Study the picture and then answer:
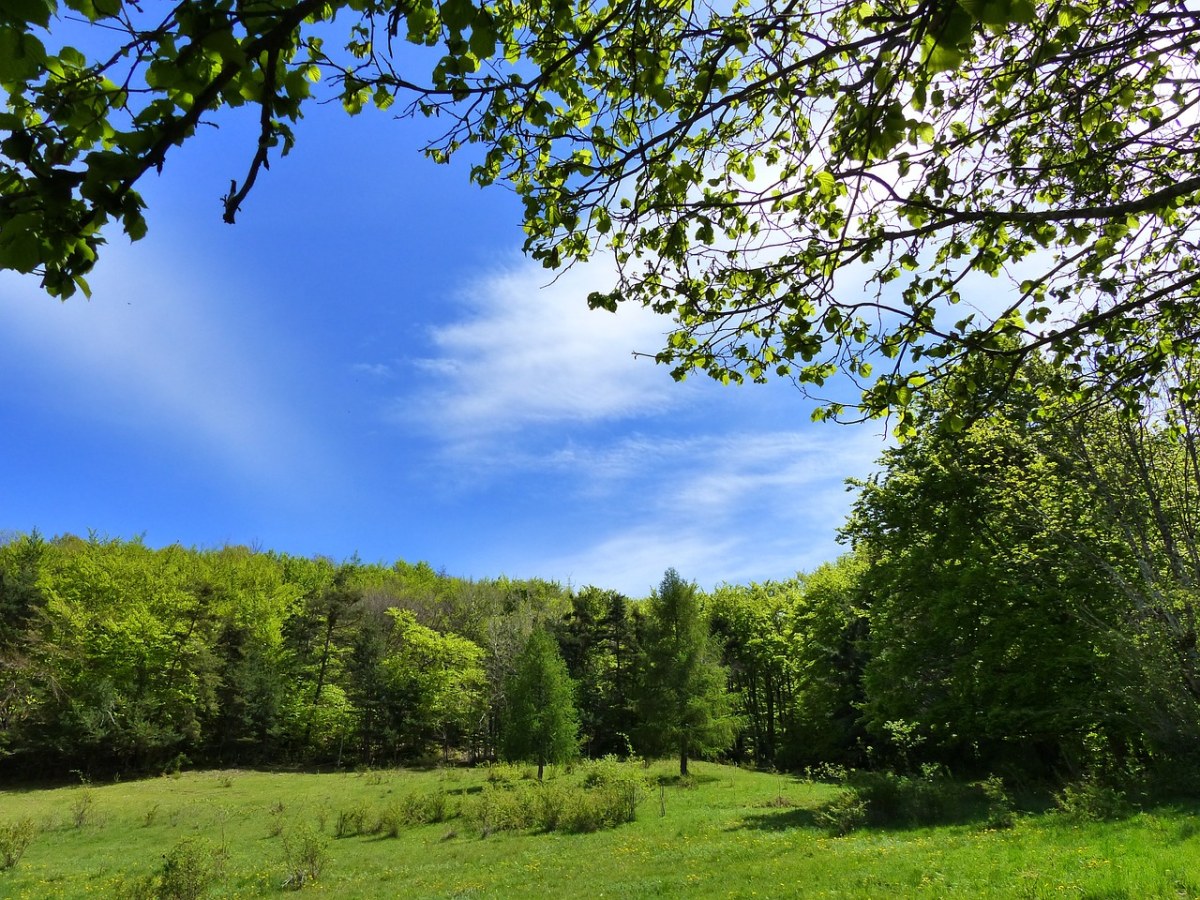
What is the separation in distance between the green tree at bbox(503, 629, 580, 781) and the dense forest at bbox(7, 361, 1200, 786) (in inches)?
4.4

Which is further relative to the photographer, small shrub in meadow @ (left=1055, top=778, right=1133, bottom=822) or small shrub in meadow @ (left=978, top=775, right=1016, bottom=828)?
small shrub in meadow @ (left=978, top=775, right=1016, bottom=828)

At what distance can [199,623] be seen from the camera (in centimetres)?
3831

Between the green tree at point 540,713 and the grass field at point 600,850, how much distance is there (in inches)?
49.1

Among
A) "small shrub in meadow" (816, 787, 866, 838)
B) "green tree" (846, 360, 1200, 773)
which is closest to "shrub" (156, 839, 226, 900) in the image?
"small shrub in meadow" (816, 787, 866, 838)

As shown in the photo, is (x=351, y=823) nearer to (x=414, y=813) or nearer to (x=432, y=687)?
(x=414, y=813)

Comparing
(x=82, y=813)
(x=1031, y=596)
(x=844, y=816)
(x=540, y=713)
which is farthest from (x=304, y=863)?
(x=1031, y=596)

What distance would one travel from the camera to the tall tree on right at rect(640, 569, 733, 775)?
1137 inches

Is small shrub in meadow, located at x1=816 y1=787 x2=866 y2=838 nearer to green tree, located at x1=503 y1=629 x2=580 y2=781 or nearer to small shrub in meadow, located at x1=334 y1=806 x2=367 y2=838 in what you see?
small shrub in meadow, located at x1=334 y1=806 x2=367 y2=838

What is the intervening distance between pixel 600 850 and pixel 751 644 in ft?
89.0

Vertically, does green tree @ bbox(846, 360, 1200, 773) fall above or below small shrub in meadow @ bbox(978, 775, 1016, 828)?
above

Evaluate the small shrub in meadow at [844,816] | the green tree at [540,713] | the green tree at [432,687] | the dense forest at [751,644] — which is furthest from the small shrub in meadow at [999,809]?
the green tree at [432,687]

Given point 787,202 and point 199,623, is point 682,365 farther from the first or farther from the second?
point 199,623

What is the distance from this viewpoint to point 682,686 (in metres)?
29.6

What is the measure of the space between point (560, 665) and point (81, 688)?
26.4 metres
